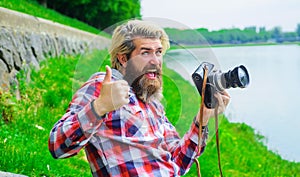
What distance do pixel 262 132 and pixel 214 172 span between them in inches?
230

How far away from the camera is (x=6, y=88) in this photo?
15.3ft

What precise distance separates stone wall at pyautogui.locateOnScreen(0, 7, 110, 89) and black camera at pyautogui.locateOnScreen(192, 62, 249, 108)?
551 millimetres

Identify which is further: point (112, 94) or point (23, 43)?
point (23, 43)

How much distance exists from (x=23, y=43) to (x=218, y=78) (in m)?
4.32

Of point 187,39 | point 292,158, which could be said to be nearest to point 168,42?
point 187,39

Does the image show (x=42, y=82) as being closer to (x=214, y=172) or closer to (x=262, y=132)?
(x=214, y=172)

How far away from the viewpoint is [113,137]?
6.70 ft

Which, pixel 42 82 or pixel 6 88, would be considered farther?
pixel 42 82

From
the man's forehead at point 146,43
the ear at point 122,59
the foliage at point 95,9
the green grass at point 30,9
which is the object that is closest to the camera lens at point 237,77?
the man's forehead at point 146,43

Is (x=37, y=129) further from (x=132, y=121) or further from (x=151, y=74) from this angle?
(x=151, y=74)

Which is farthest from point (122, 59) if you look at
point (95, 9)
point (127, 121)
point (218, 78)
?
point (95, 9)

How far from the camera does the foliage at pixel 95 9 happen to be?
3066 centimetres

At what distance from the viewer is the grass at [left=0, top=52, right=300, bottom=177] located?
2466mm

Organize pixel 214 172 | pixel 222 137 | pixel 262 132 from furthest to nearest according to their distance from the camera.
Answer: pixel 262 132
pixel 222 137
pixel 214 172
